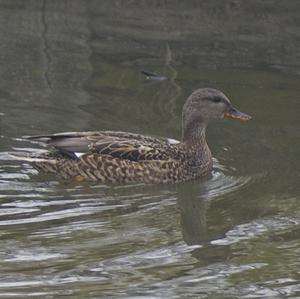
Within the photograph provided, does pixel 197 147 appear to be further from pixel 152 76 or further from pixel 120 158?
pixel 152 76

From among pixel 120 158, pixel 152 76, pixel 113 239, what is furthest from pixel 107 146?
pixel 152 76

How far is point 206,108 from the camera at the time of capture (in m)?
12.8

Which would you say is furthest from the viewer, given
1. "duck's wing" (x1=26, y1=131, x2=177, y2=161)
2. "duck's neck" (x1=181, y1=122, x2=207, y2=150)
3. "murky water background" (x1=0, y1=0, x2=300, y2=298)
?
"duck's neck" (x1=181, y1=122, x2=207, y2=150)

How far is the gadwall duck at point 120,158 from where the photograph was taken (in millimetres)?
12133

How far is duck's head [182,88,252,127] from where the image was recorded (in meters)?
12.8

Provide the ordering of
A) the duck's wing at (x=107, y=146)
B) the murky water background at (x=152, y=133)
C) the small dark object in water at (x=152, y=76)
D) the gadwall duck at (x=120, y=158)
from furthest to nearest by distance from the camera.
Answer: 1. the small dark object in water at (x=152, y=76)
2. the duck's wing at (x=107, y=146)
3. the gadwall duck at (x=120, y=158)
4. the murky water background at (x=152, y=133)

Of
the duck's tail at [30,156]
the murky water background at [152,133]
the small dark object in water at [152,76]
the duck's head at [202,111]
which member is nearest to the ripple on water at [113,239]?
the murky water background at [152,133]

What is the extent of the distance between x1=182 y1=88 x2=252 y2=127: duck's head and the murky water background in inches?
17.4

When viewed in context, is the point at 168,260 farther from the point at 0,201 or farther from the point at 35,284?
the point at 0,201

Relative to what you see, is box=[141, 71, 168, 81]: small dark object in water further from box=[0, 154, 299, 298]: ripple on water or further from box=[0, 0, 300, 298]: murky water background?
box=[0, 154, 299, 298]: ripple on water

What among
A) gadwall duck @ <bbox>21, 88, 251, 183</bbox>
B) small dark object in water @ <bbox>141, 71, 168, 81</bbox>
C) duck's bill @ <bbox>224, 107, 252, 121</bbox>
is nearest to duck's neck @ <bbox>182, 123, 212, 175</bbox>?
gadwall duck @ <bbox>21, 88, 251, 183</bbox>

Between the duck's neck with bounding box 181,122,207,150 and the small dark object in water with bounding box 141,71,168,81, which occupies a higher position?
the small dark object in water with bounding box 141,71,168,81

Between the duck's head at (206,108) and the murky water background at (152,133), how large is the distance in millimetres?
442

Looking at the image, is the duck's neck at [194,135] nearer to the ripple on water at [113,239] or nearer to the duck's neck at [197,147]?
the duck's neck at [197,147]
